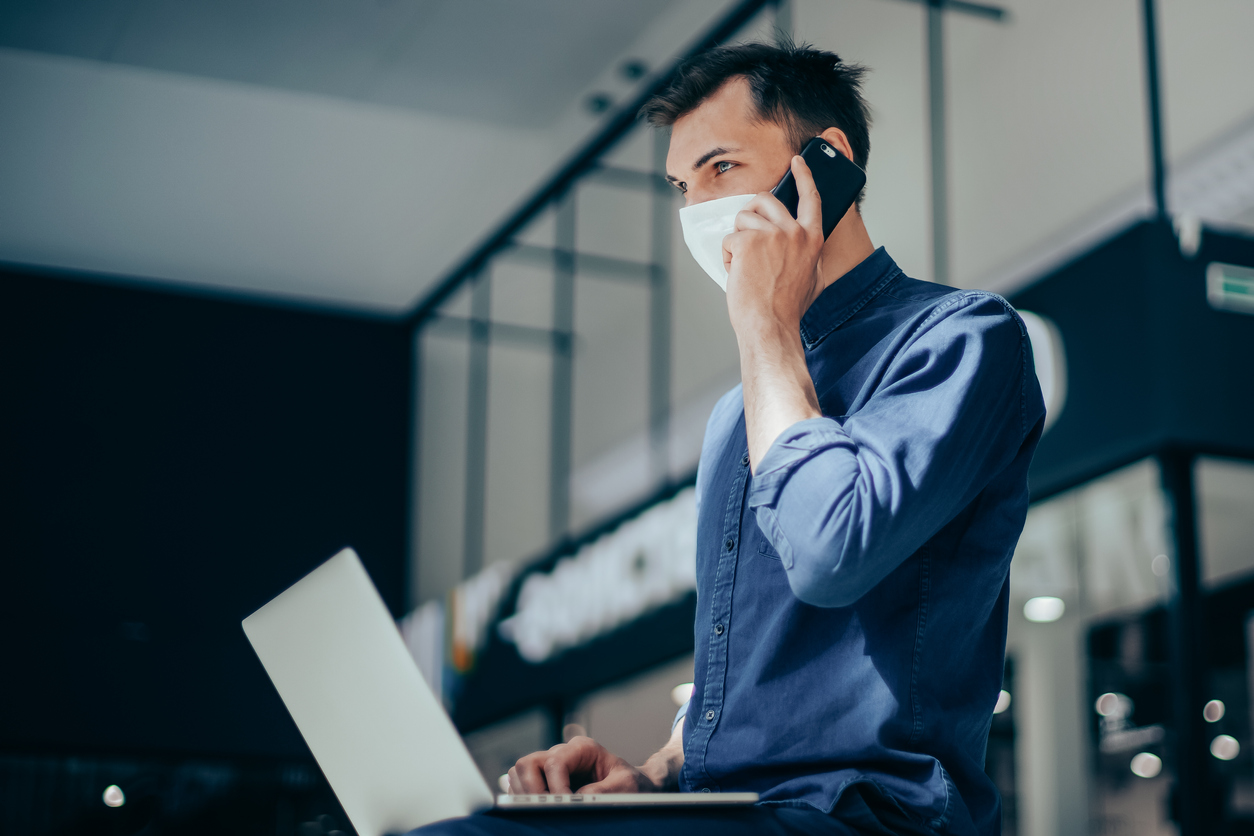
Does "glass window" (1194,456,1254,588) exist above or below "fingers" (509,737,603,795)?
above

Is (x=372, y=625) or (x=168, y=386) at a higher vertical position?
(x=168, y=386)

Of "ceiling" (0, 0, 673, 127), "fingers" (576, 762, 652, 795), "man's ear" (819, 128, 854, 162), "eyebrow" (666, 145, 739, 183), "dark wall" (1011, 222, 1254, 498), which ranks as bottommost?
"fingers" (576, 762, 652, 795)

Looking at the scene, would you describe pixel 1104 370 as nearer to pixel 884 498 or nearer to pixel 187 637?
pixel 884 498

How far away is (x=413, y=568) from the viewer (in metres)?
10.1

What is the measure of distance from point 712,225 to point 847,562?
1.71 ft

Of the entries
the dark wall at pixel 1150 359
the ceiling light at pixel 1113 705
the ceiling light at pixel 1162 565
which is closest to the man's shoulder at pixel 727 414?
the dark wall at pixel 1150 359

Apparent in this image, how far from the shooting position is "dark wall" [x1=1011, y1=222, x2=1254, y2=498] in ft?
12.1

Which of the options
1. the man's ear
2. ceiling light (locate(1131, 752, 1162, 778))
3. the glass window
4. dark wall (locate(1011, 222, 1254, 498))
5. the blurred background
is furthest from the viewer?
ceiling light (locate(1131, 752, 1162, 778))

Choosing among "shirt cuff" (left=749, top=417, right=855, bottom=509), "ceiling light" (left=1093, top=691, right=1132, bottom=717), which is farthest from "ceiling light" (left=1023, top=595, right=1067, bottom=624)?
"shirt cuff" (left=749, top=417, right=855, bottom=509)

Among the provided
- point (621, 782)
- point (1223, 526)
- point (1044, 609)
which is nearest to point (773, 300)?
point (621, 782)

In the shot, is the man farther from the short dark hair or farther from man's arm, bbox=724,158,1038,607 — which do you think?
the short dark hair

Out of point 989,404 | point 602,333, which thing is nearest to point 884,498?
point 989,404

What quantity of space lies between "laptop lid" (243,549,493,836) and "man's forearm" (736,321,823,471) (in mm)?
327

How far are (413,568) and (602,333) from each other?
3.12m
